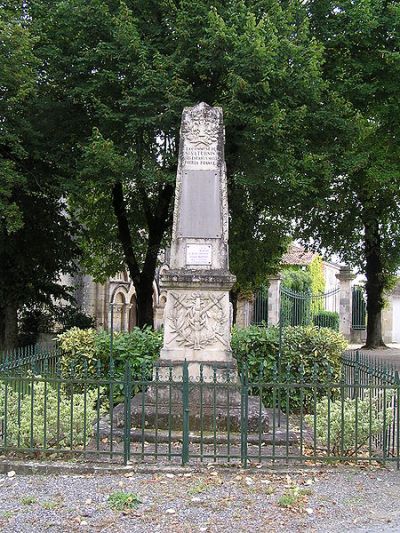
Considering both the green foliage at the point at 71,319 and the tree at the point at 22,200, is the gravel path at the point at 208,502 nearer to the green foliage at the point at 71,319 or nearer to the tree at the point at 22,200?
the tree at the point at 22,200

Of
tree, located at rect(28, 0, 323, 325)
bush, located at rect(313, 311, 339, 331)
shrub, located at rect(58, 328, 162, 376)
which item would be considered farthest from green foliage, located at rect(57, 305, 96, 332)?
bush, located at rect(313, 311, 339, 331)

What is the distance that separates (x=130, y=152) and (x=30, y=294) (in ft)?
18.6

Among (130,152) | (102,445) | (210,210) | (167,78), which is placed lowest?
(102,445)

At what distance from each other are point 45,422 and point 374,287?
841 inches

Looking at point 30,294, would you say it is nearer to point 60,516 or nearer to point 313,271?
point 60,516

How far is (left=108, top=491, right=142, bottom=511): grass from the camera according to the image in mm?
5305

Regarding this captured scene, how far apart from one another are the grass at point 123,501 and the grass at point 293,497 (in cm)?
121

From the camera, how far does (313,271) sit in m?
44.8

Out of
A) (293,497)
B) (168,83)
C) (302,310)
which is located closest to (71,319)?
(168,83)

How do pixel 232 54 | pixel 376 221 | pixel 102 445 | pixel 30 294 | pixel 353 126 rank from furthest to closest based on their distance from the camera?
1. pixel 376 221
2. pixel 30 294
3. pixel 353 126
4. pixel 232 54
5. pixel 102 445

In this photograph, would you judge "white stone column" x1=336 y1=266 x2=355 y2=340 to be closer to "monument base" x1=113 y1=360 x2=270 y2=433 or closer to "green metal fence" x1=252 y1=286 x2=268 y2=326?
"green metal fence" x1=252 y1=286 x2=268 y2=326

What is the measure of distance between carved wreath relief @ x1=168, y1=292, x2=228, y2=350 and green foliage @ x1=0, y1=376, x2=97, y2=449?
5.15ft

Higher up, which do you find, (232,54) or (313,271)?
(232,54)

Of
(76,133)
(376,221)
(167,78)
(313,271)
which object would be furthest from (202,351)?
(313,271)
